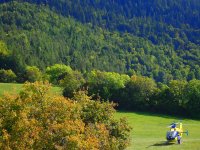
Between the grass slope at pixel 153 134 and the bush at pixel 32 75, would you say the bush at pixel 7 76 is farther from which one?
the grass slope at pixel 153 134

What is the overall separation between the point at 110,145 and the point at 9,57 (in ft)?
458

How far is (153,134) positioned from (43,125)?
33.2 meters

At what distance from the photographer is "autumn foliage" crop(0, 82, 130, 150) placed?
87.7 ft

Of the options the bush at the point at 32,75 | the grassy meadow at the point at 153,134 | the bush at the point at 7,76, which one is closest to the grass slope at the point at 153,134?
the grassy meadow at the point at 153,134

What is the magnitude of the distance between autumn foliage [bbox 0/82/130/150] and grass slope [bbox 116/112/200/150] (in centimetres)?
1365

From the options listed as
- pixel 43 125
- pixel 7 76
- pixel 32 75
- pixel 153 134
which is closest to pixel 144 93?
pixel 153 134

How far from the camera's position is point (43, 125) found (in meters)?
29.6

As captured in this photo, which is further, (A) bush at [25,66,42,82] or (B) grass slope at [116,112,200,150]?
(A) bush at [25,66,42,82]

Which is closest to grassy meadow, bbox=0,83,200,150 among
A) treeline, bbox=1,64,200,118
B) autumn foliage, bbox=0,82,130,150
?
autumn foliage, bbox=0,82,130,150

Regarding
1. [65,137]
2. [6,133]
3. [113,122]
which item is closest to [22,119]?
[6,133]

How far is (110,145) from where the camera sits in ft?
107

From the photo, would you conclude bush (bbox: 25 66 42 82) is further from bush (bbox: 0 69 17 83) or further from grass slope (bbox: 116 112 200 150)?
grass slope (bbox: 116 112 200 150)

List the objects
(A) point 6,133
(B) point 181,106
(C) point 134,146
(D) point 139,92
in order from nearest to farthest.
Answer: (A) point 6,133 < (C) point 134,146 < (B) point 181,106 < (D) point 139,92

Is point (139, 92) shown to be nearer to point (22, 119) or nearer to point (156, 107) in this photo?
point (156, 107)
